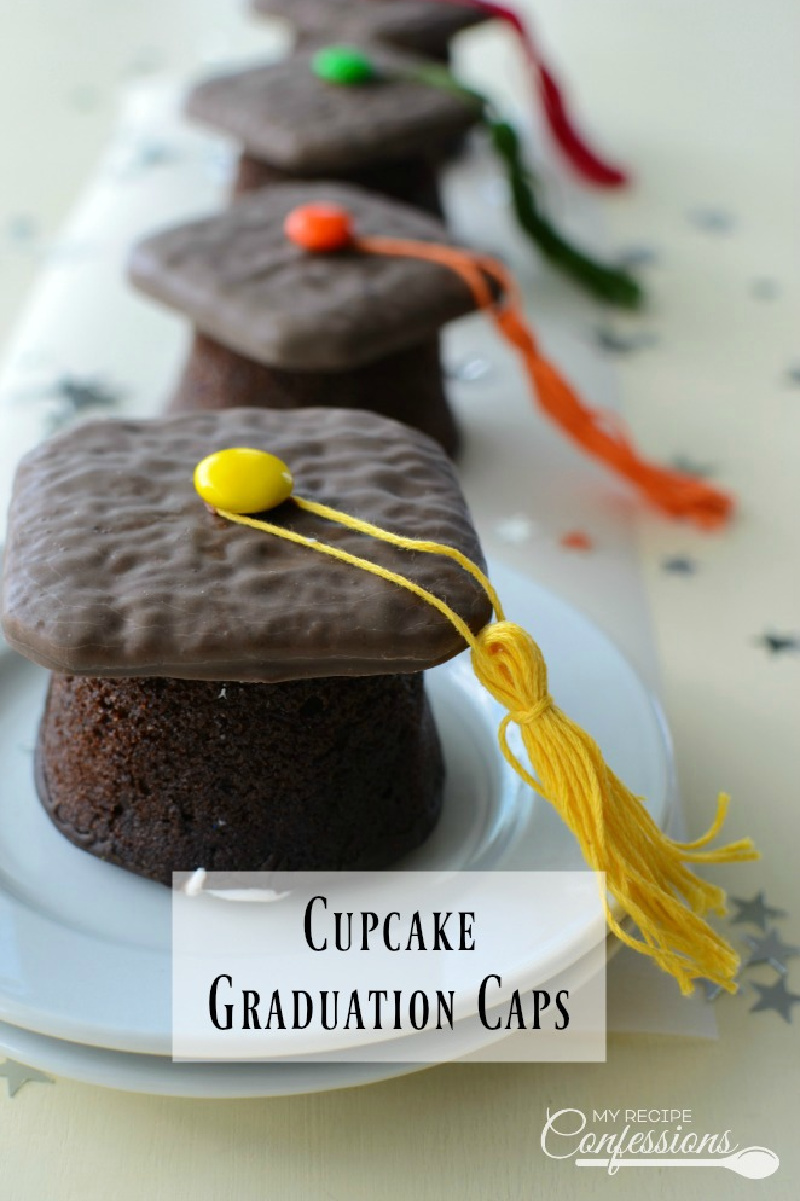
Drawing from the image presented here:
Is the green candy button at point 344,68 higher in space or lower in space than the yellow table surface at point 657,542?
higher

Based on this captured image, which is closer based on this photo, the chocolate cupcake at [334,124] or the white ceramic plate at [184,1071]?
the white ceramic plate at [184,1071]

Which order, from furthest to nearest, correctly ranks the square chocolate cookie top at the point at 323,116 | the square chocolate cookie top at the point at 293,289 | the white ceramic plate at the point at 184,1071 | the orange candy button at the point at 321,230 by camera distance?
the square chocolate cookie top at the point at 323,116, the orange candy button at the point at 321,230, the square chocolate cookie top at the point at 293,289, the white ceramic plate at the point at 184,1071

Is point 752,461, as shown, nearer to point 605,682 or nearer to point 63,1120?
point 605,682

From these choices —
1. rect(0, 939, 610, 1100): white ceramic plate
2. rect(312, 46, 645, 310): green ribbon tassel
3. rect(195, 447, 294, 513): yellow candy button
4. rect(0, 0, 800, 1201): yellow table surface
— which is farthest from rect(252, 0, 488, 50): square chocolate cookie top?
rect(0, 939, 610, 1100): white ceramic plate

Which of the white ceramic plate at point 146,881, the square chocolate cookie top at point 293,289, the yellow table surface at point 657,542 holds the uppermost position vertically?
the square chocolate cookie top at point 293,289

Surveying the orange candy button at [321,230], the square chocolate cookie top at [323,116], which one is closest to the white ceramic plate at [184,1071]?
the orange candy button at [321,230]

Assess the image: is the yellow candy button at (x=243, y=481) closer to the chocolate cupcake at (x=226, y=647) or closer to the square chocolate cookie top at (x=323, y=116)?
the chocolate cupcake at (x=226, y=647)

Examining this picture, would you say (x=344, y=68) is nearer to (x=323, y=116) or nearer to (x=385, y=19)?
(x=323, y=116)

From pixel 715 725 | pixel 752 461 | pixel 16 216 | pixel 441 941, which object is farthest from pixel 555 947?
pixel 16 216
